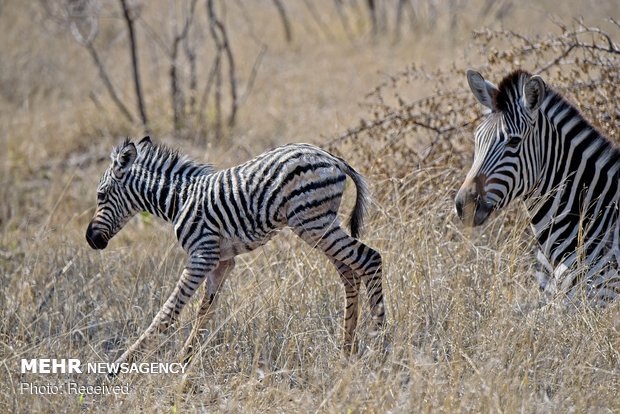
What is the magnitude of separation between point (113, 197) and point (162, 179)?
1.31 feet

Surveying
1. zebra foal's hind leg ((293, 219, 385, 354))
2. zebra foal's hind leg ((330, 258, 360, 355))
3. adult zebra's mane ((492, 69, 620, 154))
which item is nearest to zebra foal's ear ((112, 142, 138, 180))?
zebra foal's hind leg ((293, 219, 385, 354))

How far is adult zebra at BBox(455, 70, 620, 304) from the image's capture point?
5488 millimetres

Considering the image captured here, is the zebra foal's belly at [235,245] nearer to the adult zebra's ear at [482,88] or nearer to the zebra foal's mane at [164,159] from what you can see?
the zebra foal's mane at [164,159]

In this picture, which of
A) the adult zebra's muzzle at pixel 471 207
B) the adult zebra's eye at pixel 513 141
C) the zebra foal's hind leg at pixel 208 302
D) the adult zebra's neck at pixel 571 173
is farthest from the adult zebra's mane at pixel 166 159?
the adult zebra's neck at pixel 571 173

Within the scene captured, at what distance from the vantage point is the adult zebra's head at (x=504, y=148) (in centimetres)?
532

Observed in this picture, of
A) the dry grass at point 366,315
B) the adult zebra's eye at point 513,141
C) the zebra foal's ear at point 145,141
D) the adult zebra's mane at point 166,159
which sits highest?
the zebra foal's ear at point 145,141

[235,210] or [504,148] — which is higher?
[504,148]

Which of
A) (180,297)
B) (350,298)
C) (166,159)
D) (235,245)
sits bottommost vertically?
(350,298)

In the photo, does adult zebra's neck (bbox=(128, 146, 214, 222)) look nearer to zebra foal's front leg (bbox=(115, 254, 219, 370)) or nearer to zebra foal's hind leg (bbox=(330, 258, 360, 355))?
zebra foal's front leg (bbox=(115, 254, 219, 370))

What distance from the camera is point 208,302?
5.58 m

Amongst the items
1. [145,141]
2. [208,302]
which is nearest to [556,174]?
[208,302]

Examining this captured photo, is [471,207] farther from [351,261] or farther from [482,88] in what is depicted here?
[482,88]

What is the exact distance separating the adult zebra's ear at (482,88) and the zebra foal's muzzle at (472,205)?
0.73 metres

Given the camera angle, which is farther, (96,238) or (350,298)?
(96,238)
